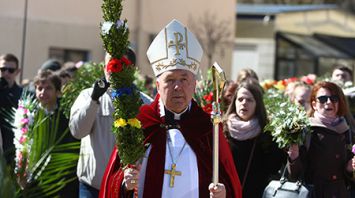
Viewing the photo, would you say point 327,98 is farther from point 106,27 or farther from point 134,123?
point 106,27

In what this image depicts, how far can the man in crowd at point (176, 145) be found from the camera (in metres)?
5.83

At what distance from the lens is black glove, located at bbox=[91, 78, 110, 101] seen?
7.01 m

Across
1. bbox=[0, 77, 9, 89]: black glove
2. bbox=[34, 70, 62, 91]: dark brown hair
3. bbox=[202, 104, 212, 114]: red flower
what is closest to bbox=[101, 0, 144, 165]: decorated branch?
bbox=[202, 104, 212, 114]: red flower

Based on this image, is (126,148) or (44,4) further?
(44,4)

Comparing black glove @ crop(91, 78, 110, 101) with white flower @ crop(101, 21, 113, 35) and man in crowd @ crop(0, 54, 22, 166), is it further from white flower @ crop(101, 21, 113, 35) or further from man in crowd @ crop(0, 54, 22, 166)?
white flower @ crop(101, 21, 113, 35)

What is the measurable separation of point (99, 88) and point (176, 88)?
1.41 m

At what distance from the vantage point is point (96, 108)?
714 cm

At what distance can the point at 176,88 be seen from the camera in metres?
5.75

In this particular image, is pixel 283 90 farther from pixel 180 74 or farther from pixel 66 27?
pixel 66 27

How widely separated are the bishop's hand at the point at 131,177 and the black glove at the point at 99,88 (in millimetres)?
1633

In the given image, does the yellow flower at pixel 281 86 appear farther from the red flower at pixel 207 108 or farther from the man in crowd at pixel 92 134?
the man in crowd at pixel 92 134

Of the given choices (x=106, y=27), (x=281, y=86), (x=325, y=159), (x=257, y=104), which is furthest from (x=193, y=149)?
(x=281, y=86)

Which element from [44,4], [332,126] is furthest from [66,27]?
[332,126]

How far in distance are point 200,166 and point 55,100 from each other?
9.97 ft
